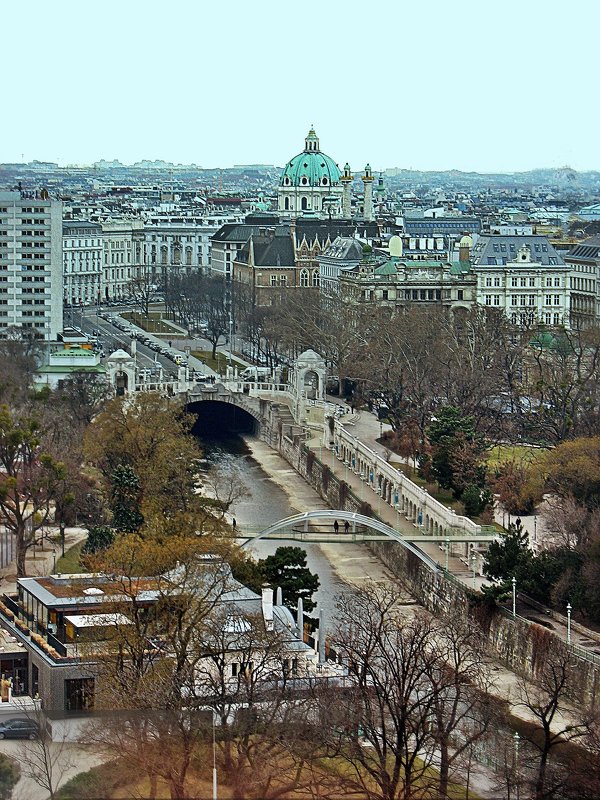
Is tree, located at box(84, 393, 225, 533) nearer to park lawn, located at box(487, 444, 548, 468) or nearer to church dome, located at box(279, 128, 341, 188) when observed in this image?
park lawn, located at box(487, 444, 548, 468)

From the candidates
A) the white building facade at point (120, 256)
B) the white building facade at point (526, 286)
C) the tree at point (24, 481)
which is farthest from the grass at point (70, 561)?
the white building facade at point (120, 256)

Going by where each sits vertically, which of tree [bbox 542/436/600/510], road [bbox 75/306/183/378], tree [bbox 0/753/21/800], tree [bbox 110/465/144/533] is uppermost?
tree [bbox 0/753/21/800]

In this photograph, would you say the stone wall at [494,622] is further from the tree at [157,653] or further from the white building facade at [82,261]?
the white building facade at [82,261]

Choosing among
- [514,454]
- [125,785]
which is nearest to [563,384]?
[514,454]

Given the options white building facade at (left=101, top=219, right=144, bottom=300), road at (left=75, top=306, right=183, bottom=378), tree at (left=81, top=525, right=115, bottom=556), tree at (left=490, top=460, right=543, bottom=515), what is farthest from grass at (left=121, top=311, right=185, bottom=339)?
tree at (left=81, top=525, right=115, bottom=556)

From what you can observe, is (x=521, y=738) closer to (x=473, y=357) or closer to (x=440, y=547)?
(x=440, y=547)
